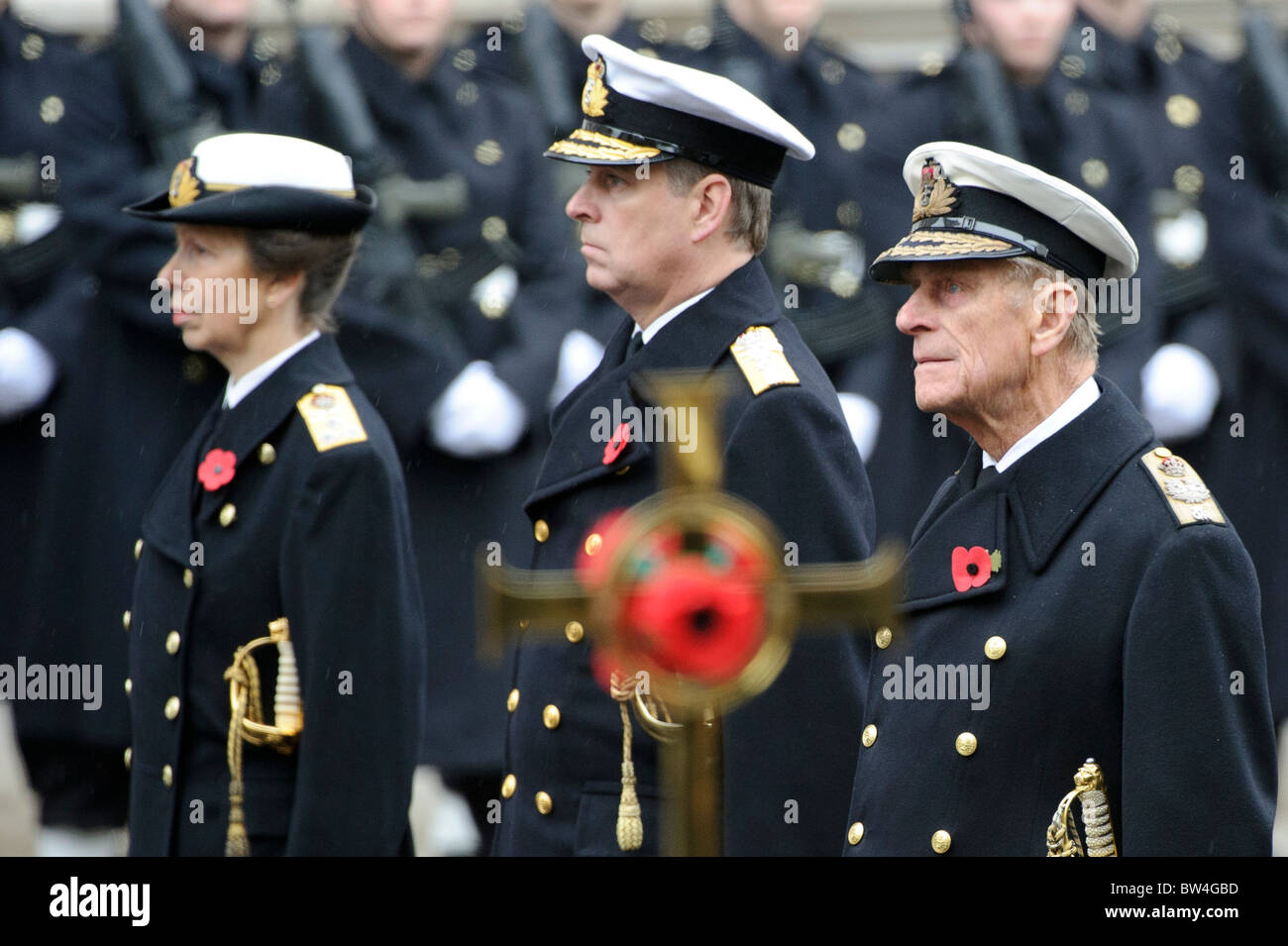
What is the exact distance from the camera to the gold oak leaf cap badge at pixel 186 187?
14.9 ft

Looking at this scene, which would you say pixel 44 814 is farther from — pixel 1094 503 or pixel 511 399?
pixel 1094 503

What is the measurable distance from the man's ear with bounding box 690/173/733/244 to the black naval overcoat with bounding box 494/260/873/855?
0.15m

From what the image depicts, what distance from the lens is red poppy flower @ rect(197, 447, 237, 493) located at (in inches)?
172

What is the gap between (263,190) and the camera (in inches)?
178

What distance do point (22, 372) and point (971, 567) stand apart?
369cm

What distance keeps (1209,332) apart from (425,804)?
2.69m

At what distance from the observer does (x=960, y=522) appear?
3.56 m

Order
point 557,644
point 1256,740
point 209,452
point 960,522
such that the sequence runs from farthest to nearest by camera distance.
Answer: point 209,452, point 557,644, point 960,522, point 1256,740

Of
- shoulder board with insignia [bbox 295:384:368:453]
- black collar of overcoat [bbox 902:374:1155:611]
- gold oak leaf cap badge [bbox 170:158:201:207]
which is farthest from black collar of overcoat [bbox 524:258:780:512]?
gold oak leaf cap badge [bbox 170:158:201:207]

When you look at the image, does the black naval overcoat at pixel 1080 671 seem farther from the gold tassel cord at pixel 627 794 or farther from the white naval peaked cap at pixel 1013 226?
the gold tassel cord at pixel 627 794

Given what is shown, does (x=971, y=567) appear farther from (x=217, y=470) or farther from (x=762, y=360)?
(x=217, y=470)

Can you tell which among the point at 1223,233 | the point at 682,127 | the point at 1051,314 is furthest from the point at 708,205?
the point at 1223,233

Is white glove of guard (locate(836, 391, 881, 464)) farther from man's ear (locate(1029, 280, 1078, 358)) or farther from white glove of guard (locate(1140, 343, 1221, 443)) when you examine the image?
man's ear (locate(1029, 280, 1078, 358))

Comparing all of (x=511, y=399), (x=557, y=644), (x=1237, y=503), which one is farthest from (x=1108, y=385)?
(x=1237, y=503)
